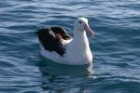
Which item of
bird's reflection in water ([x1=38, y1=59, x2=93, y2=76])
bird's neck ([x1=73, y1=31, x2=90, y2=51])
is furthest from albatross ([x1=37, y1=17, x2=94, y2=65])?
bird's reflection in water ([x1=38, y1=59, x2=93, y2=76])

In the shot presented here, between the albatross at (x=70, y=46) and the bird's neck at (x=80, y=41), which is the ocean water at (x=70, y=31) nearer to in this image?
the albatross at (x=70, y=46)

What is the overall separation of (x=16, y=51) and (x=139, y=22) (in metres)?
4.91

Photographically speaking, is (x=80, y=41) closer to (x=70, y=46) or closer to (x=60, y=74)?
(x=70, y=46)

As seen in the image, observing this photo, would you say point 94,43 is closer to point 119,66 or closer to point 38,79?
point 119,66

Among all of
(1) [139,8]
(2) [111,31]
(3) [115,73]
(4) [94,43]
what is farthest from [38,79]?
(1) [139,8]

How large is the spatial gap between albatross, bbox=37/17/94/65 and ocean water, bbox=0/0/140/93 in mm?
197

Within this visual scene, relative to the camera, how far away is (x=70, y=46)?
17359 mm

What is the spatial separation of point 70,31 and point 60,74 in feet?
12.6

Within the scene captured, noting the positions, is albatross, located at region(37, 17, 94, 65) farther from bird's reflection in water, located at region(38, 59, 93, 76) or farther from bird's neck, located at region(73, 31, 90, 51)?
bird's reflection in water, located at region(38, 59, 93, 76)

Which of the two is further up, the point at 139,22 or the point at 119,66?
the point at 139,22

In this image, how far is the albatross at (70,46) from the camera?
56.1 feet

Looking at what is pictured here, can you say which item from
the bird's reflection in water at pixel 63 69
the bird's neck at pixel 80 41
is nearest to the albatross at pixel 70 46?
the bird's neck at pixel 80 41

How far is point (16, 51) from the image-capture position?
18062mm

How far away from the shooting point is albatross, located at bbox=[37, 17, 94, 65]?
1711cm
